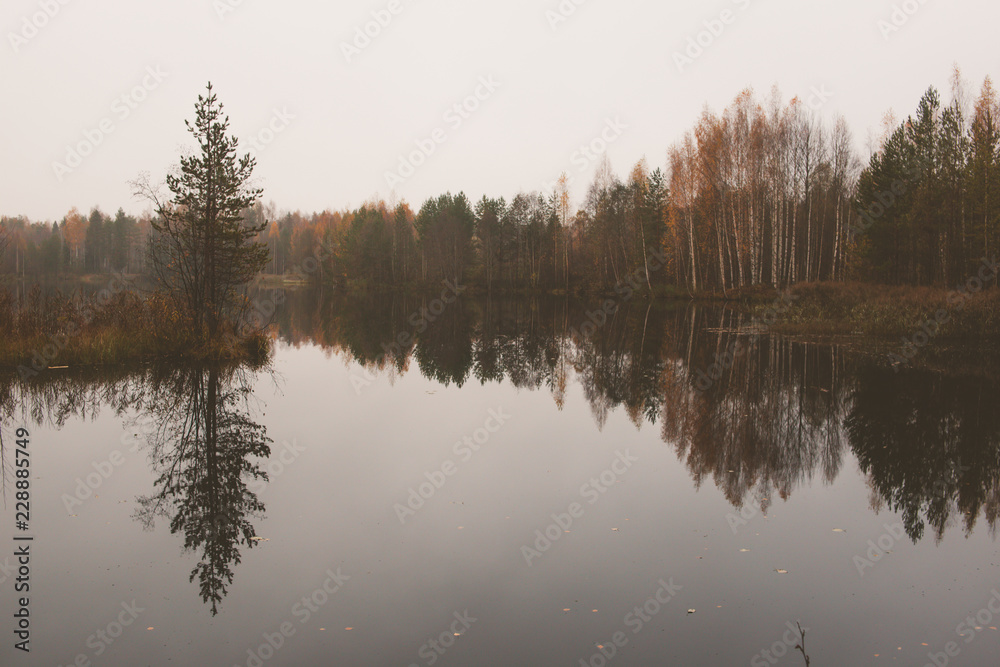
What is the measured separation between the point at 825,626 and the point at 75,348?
17.2 meters

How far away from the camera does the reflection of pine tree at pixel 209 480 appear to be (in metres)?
6.01

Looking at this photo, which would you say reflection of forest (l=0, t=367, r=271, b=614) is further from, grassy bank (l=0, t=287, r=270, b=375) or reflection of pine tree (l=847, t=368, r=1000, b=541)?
reflection of pine tree (l=847, t=368, r=1000, b=541)

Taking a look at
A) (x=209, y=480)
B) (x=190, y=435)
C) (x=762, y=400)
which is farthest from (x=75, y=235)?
(x=762, y=400)

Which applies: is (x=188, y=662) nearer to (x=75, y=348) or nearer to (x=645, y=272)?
(x=75, y=348)

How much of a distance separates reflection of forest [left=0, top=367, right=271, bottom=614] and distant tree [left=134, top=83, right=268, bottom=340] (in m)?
3.08

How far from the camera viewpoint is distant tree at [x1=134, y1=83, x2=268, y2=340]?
57.2 ft

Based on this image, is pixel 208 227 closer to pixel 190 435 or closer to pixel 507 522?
pixel 190 435

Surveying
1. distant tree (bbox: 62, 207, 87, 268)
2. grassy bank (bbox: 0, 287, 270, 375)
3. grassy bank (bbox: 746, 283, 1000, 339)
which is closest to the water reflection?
grassy bank (bbox: 0, 287, 270, 375)

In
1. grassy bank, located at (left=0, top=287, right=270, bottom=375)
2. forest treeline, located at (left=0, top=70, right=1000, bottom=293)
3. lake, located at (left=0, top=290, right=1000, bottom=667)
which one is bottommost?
lake, located at (left=0, top=290, right=1000, bottom=667)

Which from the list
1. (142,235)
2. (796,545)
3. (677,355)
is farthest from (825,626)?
(142,235)

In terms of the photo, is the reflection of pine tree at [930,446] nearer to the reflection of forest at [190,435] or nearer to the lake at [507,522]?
the lake at [507,522]

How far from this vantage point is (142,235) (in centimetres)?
10656

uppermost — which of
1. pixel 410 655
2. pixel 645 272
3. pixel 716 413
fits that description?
pixel 645 272

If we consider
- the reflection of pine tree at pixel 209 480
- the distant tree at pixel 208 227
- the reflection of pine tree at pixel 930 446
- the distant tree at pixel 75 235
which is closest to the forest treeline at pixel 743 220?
the distant tree at pixel 208 227
